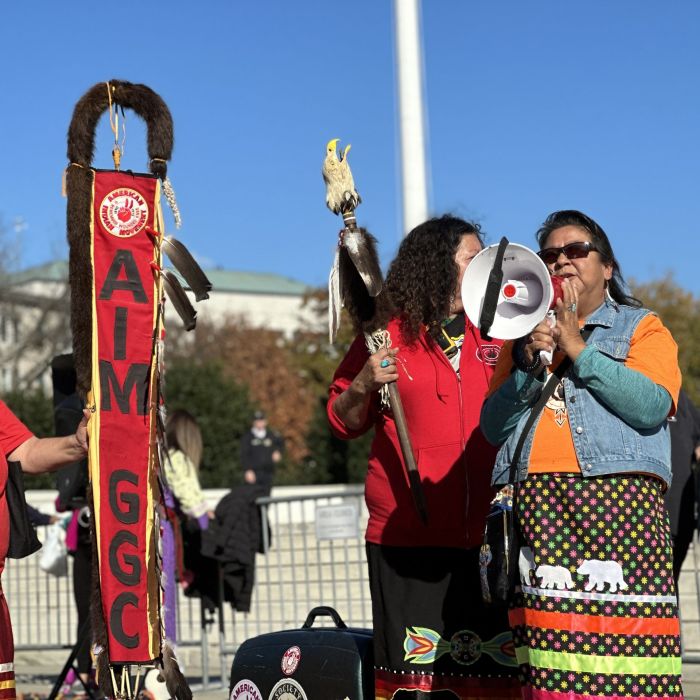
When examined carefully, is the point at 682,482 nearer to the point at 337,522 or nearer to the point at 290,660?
the point at 337,522

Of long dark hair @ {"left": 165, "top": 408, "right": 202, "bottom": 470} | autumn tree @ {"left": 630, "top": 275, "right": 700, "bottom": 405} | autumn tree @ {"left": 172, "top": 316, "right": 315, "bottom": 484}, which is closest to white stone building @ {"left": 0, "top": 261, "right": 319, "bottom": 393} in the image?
autumn tree @ {"left": 172, "top": 316, "right": 315, "bottom": 484}

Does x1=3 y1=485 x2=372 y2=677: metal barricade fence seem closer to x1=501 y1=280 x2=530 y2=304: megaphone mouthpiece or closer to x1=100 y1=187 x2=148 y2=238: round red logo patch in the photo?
x1=100 y1=187 x2=148 y2=238: round red logo patch

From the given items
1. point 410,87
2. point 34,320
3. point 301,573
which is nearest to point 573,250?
point 301,573

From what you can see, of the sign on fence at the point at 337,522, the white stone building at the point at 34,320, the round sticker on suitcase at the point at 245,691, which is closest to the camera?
the round sticker on suitcase at the point at 245,691

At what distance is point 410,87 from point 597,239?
10.6m

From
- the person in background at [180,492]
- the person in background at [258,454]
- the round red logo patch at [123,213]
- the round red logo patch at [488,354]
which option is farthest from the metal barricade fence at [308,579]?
the person in background at [258,454]

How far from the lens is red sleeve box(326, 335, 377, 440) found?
466cm

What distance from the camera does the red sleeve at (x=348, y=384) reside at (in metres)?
4.66

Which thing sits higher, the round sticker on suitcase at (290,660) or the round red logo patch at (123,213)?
the round red logo patch at (123,213)

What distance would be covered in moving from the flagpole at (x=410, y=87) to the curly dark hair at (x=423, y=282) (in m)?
9.28

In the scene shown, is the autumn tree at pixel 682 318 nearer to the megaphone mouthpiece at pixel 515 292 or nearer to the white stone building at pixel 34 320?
the white stone building at pixel 34 320

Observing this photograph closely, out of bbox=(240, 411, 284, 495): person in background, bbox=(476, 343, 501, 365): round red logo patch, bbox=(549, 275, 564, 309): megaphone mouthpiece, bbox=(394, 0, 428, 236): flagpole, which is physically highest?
bbox=(394, 0, 428, 236): flagpole

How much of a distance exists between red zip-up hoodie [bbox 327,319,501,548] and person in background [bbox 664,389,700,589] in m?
2.75

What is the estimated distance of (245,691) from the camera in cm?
531
